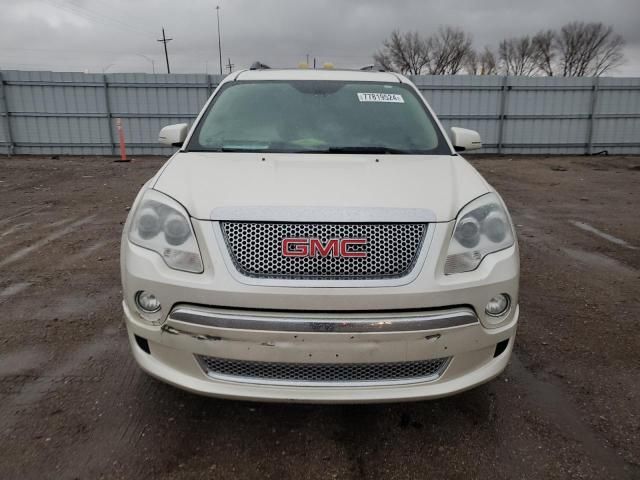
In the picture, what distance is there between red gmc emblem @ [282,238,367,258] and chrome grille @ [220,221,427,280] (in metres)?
0.01

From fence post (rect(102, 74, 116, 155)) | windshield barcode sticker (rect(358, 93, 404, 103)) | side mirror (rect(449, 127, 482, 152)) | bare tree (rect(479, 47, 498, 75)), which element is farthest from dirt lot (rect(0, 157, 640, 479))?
bare tree (rect(479, 47, 498, 75))

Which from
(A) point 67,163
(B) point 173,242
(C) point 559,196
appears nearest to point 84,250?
(B) point 173,242

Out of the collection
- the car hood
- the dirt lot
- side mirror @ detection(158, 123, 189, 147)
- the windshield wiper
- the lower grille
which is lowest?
the dirt lot

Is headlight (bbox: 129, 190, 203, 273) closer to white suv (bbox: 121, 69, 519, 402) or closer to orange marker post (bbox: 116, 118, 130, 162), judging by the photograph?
white suv (bbox: 121, 69, 519, 402)

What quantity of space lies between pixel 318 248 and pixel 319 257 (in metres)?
0.04

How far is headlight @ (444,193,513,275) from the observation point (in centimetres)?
203

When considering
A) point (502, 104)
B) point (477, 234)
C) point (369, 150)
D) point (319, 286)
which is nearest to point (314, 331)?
point (319, 286)

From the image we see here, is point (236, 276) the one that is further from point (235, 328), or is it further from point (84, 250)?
point (84, 250)

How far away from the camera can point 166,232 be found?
2.07 m

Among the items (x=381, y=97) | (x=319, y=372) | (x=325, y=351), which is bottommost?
(x=319, y=372)

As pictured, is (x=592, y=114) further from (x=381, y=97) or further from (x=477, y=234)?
(x=477, y=234)

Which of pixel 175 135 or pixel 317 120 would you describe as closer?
pixel 317 120

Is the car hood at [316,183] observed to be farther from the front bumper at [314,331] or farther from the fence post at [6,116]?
the fence post at [6,116]

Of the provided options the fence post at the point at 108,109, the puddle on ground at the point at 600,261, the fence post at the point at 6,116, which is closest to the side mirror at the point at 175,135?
the puddle on ground at the point at 600,261
